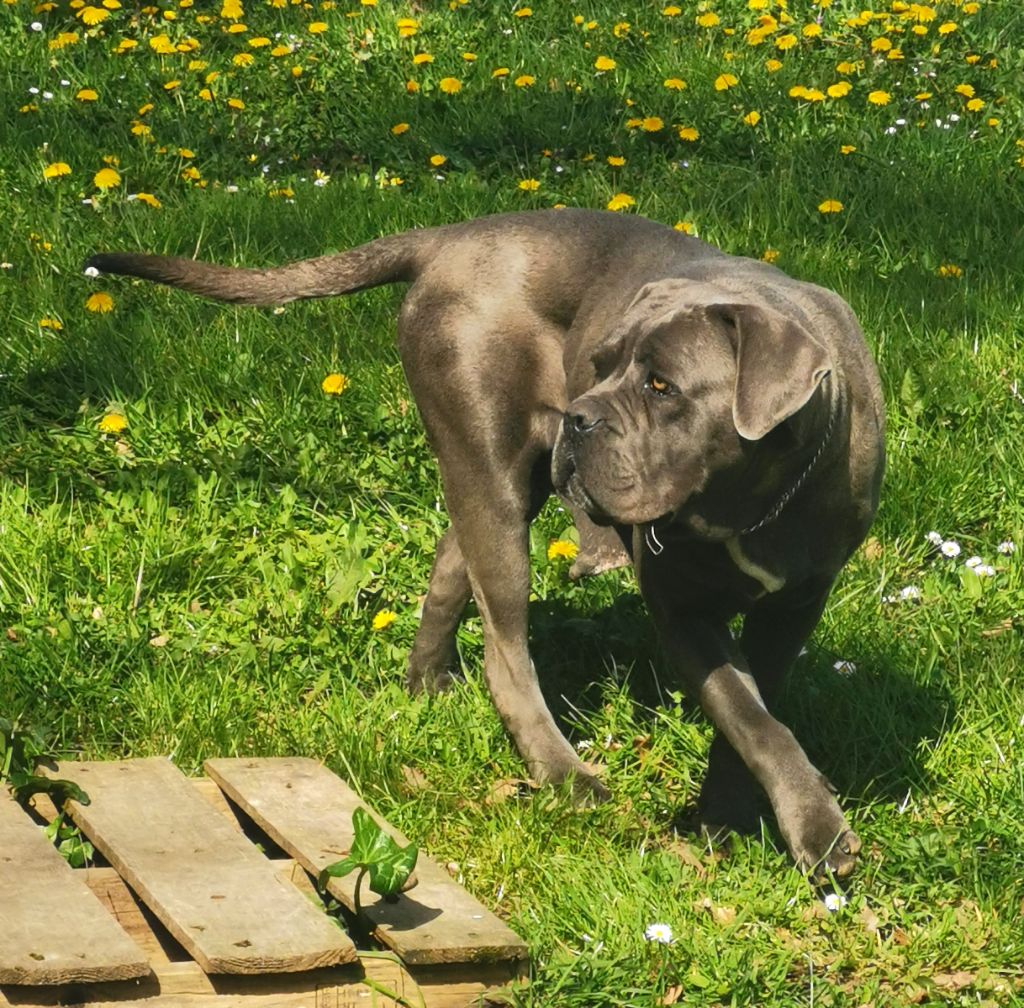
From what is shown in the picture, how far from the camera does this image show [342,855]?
3588 millimetres

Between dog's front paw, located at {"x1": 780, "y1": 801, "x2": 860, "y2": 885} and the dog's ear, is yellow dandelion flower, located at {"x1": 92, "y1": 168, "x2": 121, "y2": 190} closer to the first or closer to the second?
the dog's ear

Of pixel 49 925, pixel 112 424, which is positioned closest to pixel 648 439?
pixel 49 925

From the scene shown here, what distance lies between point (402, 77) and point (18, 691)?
4646 mm

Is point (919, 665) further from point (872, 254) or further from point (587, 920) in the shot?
point (872, 254)

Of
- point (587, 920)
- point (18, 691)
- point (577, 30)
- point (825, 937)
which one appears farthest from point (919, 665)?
point (577, 30)

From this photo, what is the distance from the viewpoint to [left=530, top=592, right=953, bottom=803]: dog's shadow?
13.9 ft

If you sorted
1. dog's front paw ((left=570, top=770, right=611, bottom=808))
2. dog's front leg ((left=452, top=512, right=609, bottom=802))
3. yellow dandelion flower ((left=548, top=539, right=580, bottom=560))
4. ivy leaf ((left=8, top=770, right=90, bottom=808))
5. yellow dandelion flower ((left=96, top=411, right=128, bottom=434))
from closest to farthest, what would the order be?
1. ivy leaf ((left=8, top=770, right=90, bottom=808))
2. dog's front paw ((left=570, top=770, right=611, bottom=808))
3. dog's front leg ((left=452, top=512, right=609, bottom=802))
4. yellow dandelion flower ((left=548, top=539, right=580, bottom=560))
5. yellow dandelion flower ((left=96, top=411, right=128, bottom=434))

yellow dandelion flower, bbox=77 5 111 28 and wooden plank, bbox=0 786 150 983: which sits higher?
yellow dandelion flower, bbox=77 5 111 28

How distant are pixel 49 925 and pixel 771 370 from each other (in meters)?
1.77

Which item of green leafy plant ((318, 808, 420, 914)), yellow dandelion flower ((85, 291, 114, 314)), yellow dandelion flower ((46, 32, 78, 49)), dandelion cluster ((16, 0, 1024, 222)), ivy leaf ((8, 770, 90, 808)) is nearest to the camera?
green leafy plant ((318, 808, 420, 914))

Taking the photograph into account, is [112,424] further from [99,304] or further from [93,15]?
[93,15]

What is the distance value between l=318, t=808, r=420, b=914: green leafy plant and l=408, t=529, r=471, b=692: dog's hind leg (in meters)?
1.50

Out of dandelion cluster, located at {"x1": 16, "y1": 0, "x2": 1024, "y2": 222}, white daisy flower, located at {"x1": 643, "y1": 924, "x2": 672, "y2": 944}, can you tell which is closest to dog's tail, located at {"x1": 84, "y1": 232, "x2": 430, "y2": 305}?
white daisy flower, located at {"x1": 643, "y1": 924, "x2": 672, "y2": 944}

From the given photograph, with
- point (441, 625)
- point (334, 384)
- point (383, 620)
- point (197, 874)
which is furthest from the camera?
point (334, 384)
